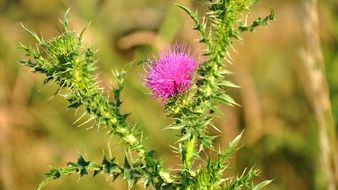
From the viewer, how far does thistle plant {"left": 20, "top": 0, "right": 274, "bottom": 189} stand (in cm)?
183

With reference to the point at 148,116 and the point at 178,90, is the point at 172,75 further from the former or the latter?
the point at 148,116

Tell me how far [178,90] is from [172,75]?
0.14 ft

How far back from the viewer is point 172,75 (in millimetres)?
1849

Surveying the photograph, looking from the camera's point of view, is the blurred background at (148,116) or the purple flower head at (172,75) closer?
the purple flower head at (172,75)

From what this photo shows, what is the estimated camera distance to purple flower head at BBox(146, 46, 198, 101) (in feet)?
6.06

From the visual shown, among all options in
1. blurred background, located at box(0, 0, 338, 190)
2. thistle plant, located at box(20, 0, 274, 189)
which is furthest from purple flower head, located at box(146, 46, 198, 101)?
blurred background, located at box(0, 0, 338, 190)

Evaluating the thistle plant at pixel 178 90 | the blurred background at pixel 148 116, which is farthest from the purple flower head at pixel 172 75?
the blurred background at pixel 148 116

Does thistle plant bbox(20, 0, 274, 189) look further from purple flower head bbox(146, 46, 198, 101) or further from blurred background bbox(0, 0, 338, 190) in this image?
blurred background bbox(0, 0, 338, 190)

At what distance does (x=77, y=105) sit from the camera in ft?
6.24

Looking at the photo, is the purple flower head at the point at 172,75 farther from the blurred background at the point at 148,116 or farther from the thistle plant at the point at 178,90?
the blurred background at the point at 148,116

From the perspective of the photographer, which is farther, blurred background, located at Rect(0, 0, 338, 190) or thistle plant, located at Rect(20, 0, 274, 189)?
blurred background, located at Rect(0, 0, 338, 190)

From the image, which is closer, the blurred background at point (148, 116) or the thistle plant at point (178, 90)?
the thistle plant at point (178, 90)

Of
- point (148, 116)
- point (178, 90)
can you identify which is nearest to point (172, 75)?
point (178, 90)

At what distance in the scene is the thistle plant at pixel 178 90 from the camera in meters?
1.83
